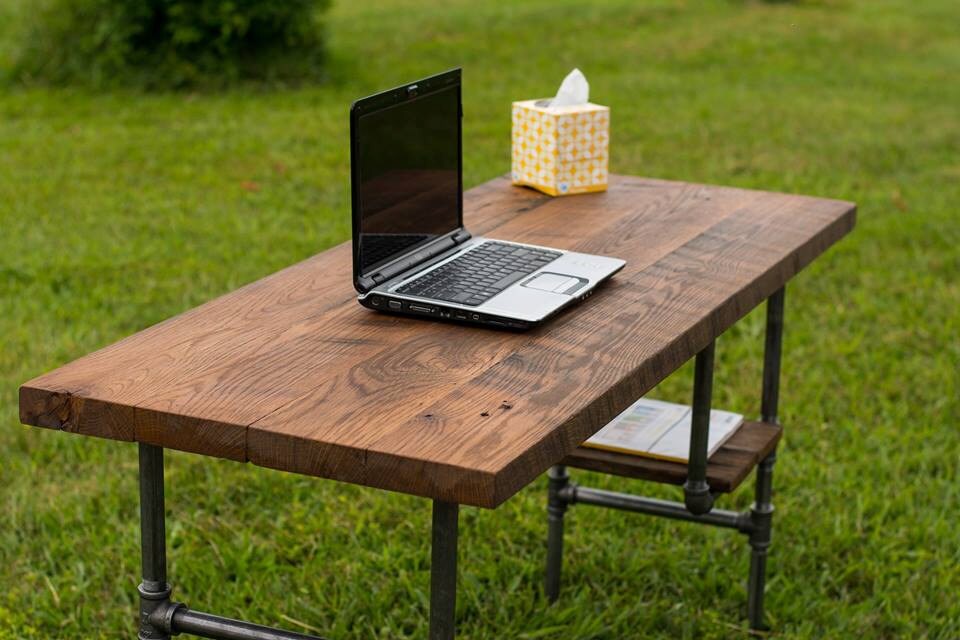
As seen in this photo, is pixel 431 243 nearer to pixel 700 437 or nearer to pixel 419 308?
pixel 419 308

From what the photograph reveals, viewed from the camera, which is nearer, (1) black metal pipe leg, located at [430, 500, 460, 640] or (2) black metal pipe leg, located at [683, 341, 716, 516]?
(1) black metal pipe leg, located at [430, 500, 460, 640]

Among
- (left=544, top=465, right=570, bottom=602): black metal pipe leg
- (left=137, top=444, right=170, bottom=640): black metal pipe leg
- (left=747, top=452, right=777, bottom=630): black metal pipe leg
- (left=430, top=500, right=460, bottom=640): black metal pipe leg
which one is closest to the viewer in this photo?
(left=430, top=500, right=460, bottom=640): black metal pipe leg

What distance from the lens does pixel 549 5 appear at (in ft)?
36.4

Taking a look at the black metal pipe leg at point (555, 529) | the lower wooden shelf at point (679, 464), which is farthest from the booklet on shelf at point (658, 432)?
the black metal pipe leg at point (555, 529)

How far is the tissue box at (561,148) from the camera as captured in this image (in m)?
2.79

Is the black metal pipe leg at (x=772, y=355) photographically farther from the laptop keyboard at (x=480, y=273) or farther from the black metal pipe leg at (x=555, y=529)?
the laptop keyboard at (x=480, y=273)

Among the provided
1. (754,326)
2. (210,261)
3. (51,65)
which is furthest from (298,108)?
(754,326)

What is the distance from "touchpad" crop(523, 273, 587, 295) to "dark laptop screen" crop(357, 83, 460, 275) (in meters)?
0.21

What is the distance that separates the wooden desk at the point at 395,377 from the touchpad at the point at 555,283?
0.13 feet

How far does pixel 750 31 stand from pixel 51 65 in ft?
16.2

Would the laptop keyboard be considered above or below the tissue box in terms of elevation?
below

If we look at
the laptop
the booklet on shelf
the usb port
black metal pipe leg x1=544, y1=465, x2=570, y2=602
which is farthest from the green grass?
the usb port

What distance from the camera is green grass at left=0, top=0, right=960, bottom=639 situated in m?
3.07

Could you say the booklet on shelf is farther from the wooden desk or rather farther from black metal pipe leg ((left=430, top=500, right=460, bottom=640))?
black metal pipe leg ((left=430, top=500, right=460, bottom=640))
